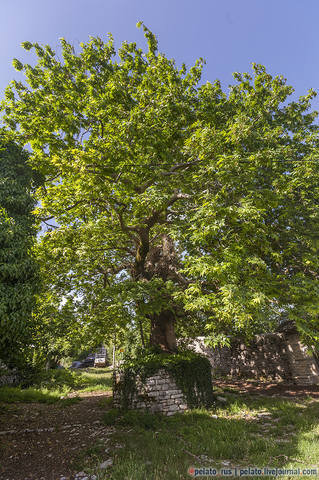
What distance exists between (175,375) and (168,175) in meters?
7.87

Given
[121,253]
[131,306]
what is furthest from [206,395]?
[121,253]

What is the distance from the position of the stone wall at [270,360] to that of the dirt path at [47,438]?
377 inches

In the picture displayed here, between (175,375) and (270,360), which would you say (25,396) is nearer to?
(175,375)

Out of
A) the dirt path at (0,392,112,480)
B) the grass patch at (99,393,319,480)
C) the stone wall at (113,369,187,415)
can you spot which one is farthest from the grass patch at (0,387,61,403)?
the grass patch at (99,393,319,480)

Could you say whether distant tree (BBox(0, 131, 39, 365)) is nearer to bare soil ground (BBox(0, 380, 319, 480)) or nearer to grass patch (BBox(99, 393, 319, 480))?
bare soil ground (BBox(0, 380, 319, 480))

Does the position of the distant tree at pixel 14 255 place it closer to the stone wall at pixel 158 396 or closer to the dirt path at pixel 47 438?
the dirt path at pixel 47 438

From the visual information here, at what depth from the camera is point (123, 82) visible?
30.0 ft

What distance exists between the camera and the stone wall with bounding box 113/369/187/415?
8.80m

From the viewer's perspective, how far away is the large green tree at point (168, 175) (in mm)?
6500

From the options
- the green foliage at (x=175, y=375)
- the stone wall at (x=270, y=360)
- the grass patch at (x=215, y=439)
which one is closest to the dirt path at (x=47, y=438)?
the grass patch at (x=215, y=439)

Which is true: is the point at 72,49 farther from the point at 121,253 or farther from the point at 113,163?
the point at 121,253

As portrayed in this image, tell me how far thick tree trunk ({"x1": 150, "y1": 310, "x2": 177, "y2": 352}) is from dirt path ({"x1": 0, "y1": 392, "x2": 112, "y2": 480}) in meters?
3.47

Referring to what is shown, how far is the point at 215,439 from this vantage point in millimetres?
5859

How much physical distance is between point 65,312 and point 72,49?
10868 mm
